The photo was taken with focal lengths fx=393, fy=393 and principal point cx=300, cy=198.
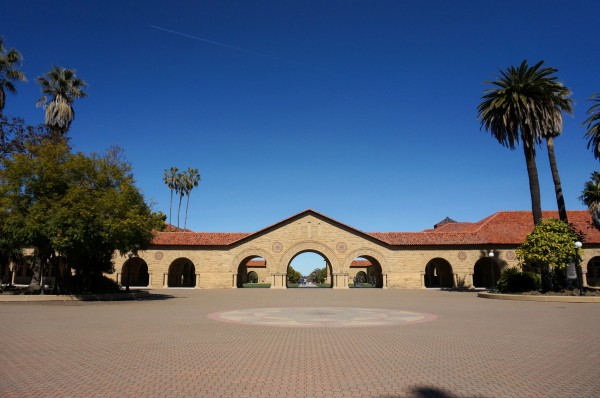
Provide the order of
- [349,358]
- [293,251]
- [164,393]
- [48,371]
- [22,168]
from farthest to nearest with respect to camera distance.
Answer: [293,251], [22,168], [349,358], [48,371], [164,393]

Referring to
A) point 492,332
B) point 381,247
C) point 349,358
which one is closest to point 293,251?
point 381,247

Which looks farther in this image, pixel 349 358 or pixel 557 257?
pixel 557 257

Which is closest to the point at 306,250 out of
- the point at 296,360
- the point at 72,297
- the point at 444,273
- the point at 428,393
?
the point at 444,273

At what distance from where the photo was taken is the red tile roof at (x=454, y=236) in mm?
41062

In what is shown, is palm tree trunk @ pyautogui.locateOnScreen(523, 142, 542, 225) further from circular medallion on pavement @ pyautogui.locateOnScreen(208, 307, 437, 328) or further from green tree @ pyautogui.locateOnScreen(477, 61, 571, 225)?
circular medallion on pavement @ pyautogui.locateOnScreen(208, 307, 437, 328)

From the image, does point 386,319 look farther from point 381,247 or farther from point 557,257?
point 381,247

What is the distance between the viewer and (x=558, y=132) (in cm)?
2839

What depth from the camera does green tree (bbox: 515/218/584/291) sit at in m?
24.2

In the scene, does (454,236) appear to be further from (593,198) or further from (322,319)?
(322,319)

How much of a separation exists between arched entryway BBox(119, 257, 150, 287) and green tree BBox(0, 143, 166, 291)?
20.5 metres

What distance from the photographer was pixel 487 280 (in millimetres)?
45312

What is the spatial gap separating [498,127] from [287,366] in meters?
28.1

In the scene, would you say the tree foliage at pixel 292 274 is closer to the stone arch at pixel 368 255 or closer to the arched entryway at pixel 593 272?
the stone arch at pixel 368 255

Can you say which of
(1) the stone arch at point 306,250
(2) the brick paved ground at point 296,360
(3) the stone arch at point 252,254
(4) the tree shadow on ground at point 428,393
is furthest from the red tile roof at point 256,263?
(4) the tree shadow on ground at point 428,393
